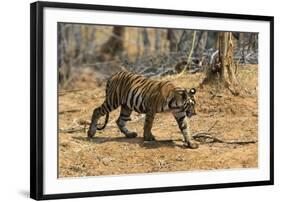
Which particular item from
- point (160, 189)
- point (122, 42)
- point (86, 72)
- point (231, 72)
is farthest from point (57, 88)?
point (231, 72)

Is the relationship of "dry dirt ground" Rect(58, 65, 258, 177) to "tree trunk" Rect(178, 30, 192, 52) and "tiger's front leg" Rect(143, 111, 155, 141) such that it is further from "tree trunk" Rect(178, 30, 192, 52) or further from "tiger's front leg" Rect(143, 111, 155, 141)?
"tree trunk" Rect(178, 30, 192, 52)

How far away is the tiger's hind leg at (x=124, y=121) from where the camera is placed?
4.47 metres

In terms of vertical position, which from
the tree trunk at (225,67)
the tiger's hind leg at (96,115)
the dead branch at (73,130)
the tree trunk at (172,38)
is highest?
the tree trunk at (172,38)

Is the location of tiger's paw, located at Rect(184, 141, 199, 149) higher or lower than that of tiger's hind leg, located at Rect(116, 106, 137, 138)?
lower

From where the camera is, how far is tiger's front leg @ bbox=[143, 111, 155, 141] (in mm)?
4523

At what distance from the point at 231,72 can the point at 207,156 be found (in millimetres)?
547

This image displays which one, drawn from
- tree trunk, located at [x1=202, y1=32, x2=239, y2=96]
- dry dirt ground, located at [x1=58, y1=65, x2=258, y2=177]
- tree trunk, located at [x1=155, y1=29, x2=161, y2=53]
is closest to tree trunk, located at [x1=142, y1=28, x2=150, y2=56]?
tree trunk, located at [x1=155, y1=29, x2=161, y2=53]

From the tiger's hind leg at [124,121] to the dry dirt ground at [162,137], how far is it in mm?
25

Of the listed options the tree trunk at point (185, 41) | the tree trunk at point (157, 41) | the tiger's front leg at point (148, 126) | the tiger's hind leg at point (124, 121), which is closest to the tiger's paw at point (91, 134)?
the tiger's hind leg at point (124, 121)

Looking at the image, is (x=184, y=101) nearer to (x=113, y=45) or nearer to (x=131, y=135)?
(x=131, y=135)

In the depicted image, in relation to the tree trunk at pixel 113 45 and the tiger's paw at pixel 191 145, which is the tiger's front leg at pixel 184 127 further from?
the tree trunk at pixel 113 45

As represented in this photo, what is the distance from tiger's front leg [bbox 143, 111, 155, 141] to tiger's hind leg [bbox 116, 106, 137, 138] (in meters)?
0.07

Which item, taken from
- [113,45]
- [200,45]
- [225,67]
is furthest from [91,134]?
[225,67]

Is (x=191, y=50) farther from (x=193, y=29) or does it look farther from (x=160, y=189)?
(x=160, y=189)
